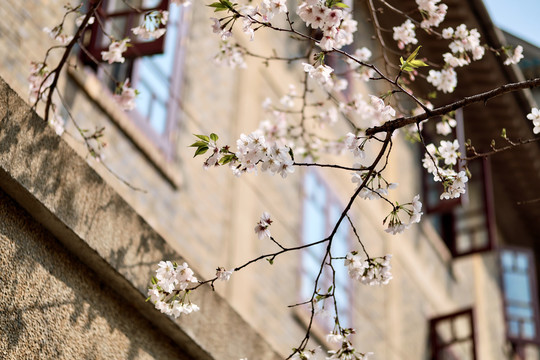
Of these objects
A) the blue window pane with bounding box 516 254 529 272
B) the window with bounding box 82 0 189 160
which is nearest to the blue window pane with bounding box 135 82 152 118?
the window with bounding box 82 0 189 160

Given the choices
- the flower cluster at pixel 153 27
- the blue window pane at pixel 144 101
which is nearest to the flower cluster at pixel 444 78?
the flower cluster at pixel 153 27

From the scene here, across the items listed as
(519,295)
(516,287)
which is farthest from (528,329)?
(516,287)

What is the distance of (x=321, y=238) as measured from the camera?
8547 millimetres

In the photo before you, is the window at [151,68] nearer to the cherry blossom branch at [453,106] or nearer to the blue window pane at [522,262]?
the cherry blossom branch at [453,106]

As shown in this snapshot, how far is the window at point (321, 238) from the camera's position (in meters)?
8.06

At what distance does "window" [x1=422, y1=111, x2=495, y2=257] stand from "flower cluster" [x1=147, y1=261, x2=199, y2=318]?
7.73 m

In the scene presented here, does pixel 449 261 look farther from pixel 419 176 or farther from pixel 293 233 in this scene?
pixel 293 233

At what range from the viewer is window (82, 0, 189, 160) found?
18.3ft

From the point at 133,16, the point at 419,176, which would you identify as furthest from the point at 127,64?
the point at 419,176

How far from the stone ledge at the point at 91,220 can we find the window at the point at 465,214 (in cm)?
737

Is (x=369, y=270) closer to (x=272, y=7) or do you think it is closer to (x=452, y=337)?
(x=272, y=7)

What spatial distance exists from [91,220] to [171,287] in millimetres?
401

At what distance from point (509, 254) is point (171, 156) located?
9.00 meters

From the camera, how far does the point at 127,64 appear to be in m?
6.08
